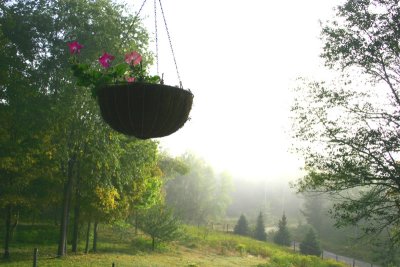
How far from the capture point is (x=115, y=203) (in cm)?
1859

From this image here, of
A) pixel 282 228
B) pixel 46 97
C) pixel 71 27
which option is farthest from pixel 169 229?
pixel 282 228

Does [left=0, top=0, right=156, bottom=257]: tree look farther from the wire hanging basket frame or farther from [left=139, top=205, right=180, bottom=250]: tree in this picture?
the wire hanging basket frame

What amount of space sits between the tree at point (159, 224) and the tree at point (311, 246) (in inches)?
666

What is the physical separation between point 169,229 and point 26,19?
15.5 meters

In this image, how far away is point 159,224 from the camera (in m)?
25.4

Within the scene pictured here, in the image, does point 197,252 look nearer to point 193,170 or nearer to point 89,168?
point 89,168

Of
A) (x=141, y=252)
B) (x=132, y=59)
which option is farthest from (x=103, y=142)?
(x=132, y=59)

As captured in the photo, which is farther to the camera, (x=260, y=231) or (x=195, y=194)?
(x=195, y=194)

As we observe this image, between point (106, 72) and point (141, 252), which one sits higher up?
point (106, 72)

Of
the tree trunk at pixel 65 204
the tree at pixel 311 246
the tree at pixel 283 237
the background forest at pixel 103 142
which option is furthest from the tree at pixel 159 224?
the tree at pixel 283 237

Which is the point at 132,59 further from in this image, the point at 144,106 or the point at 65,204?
the point at 65,204

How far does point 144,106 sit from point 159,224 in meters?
22.7

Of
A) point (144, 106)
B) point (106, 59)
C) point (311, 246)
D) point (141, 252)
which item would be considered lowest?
point (311, 246)

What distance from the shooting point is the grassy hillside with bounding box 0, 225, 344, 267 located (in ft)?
57.8
